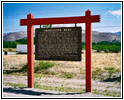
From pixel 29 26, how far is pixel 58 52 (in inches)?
68.0

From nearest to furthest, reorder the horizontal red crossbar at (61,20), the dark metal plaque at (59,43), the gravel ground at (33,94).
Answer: the gravel ground at (33,94) → the horizontal red crossbar at (61,20) → the dark metal plaque at (59,43)

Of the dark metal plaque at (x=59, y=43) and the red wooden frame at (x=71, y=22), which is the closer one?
the red wooden frame at (x=71, y=22)

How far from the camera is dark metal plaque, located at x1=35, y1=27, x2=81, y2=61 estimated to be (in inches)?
327

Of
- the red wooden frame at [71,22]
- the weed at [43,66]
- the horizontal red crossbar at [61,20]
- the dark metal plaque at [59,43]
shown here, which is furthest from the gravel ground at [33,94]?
the weed at [43,66]

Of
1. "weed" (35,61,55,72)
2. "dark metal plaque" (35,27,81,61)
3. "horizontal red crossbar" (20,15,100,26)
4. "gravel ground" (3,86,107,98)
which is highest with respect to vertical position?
"horizontal red crossbar" (20,15,100,26)

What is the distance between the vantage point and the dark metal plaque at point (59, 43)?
27.3 feet

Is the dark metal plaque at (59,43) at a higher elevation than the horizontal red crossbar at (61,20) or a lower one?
lower

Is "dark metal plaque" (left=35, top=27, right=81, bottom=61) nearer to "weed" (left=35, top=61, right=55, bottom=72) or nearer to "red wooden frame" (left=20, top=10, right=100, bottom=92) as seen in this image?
"red wooden frame" (left=20, top=10, right=100, bottom=92)

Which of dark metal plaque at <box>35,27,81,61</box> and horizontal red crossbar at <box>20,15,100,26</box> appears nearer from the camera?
horizontal red crossbar at <box>20,15,100,26</box>

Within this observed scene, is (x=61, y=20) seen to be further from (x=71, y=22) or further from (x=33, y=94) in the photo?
(x=33, y=94)

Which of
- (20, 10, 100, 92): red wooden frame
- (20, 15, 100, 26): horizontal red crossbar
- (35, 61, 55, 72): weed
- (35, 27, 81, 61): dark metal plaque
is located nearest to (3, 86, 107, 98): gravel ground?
(20, 10, 100, 92): red wooden frame

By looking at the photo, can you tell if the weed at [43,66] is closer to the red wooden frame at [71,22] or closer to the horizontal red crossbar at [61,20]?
the red wooden frame at [71,22]

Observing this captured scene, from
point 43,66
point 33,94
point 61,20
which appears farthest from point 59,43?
point 43,66

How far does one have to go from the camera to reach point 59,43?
8.57 meters
